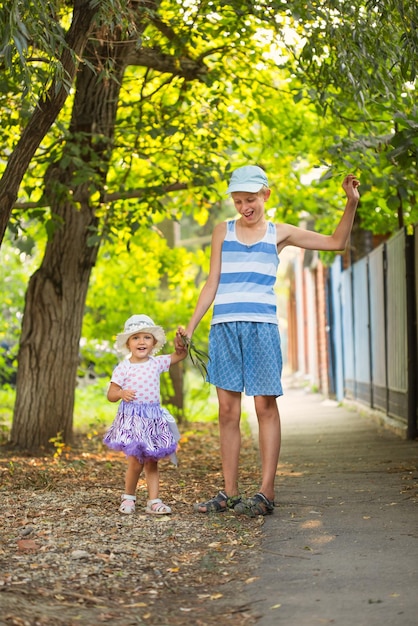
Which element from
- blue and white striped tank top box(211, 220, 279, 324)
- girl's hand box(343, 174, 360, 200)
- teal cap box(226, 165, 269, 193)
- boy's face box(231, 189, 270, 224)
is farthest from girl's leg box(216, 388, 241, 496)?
girl's hand box(343, 174, 360, 200)

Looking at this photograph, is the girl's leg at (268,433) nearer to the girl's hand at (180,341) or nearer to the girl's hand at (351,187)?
the girl's hand at (180,341)

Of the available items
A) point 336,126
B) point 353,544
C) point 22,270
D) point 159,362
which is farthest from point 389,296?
point 22,270

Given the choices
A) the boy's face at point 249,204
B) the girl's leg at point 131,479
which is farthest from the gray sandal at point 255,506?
the boy's face at point 249,204

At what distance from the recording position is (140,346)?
240 inches

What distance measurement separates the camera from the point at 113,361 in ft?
43.6

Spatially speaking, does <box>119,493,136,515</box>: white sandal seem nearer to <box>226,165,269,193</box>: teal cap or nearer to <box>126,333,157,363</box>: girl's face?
<box>126,333,157,363</box>: girl's face

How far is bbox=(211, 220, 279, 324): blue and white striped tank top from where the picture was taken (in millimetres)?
5781

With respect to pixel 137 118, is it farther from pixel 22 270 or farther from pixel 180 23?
pixel 22 270

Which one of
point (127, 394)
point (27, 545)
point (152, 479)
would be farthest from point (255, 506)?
point (27, 545)

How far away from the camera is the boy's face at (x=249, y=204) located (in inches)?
228

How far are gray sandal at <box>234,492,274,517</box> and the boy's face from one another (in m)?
1.54

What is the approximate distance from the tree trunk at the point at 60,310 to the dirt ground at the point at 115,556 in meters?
2.34

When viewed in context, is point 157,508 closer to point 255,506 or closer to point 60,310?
point 255,506

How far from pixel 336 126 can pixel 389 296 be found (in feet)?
6.90
